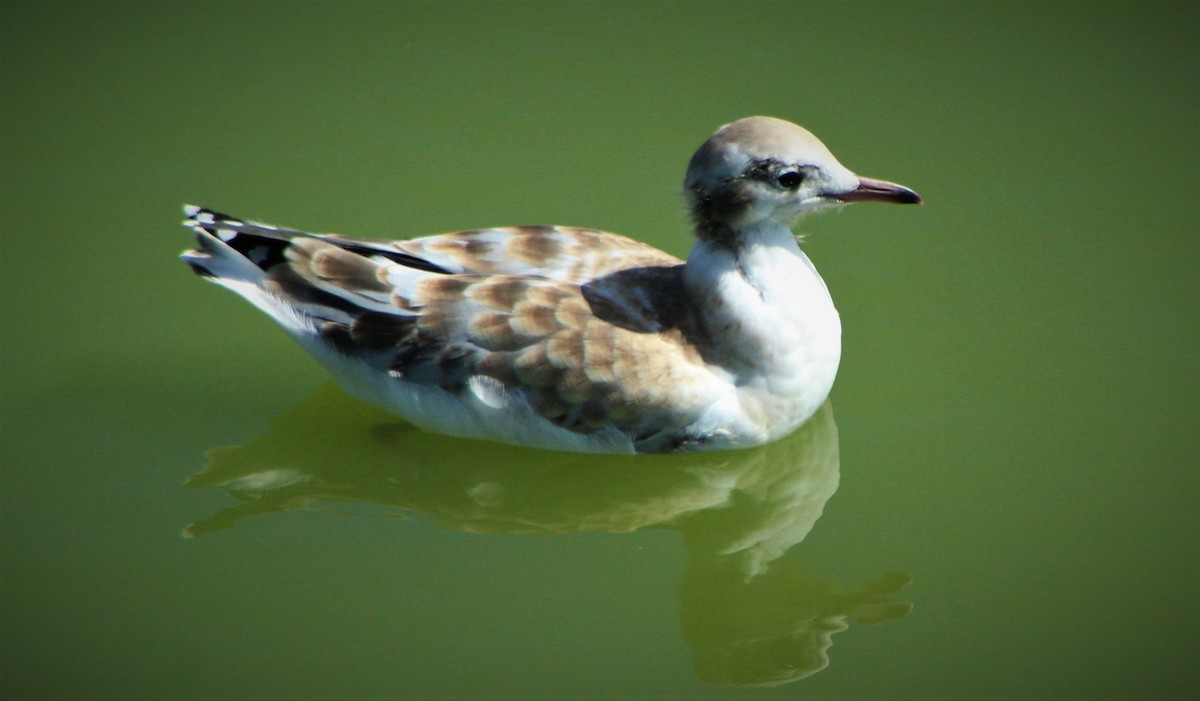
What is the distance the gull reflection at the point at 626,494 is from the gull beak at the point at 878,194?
1.29 meters

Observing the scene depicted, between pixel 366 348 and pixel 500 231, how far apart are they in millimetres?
969

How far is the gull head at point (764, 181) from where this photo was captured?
6199mm

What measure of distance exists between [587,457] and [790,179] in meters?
1.70

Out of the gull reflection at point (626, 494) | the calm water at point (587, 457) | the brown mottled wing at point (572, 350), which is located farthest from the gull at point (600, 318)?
the calm water at point (587, 457)

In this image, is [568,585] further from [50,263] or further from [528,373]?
[50,263]

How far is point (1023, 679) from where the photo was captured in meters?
5.61

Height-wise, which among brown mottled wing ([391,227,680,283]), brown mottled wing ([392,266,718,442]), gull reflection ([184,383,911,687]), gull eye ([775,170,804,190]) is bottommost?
gull reflection ([184,383,911,687])

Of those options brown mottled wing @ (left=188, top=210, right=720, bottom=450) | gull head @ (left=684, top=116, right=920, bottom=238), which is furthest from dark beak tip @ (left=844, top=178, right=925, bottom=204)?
brown mottled wing @ (left=188, top=210, right=720, bottom=450)

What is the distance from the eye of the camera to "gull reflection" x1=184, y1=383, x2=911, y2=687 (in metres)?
6.00

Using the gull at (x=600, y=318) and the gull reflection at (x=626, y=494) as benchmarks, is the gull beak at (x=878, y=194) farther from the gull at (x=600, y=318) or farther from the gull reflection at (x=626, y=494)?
the gull reflection at (x=626, y=494)

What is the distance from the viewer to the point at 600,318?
640 centimetres

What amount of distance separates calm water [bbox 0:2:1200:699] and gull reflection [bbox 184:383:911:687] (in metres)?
0.02

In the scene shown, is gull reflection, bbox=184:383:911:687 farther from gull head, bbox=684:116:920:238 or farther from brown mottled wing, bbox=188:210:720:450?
gull head, bbox=684:116:920:238

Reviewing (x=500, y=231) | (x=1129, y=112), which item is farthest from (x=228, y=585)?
(x=1129, y=112)
